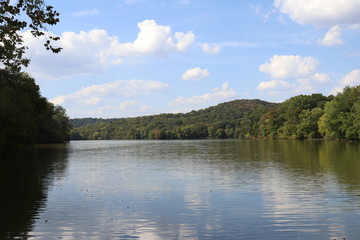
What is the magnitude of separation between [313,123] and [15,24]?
134526 millimetres

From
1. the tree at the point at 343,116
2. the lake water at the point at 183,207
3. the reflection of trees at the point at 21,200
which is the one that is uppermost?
the tree at the point at 343,116

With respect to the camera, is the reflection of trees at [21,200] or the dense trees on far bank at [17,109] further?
the dense trees on far bank at [17,109]

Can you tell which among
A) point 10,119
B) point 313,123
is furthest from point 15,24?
point 313,123

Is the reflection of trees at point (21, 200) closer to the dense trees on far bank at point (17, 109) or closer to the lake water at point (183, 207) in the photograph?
the lake water at point (183, 207)

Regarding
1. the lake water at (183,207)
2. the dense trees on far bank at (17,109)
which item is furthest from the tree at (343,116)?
the dense trees on far bank at (17,109)

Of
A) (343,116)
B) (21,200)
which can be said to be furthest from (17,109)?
(343,116)

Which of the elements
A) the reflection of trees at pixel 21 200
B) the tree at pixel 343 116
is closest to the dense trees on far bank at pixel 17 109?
the reflection of trees at pixel 21 200

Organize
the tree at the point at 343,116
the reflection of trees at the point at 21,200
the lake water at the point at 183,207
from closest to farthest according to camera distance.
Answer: the lake water at the point at 183,207 < the reflection of trees at the point at 21,200 < the tree at the point at 343,116

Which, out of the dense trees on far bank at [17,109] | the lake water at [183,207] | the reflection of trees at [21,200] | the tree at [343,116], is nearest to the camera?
the lake water at [183,207]

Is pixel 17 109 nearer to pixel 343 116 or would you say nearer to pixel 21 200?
pixel 21 200

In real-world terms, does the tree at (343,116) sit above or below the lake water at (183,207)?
above

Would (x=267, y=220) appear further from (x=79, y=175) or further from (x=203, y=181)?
(x=79, y=175)

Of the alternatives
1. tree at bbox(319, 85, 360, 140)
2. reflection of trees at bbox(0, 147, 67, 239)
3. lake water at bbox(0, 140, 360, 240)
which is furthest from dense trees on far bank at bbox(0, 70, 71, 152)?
tree at bbox(319, 85, 360, 140)

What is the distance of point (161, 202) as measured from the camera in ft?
59.4
